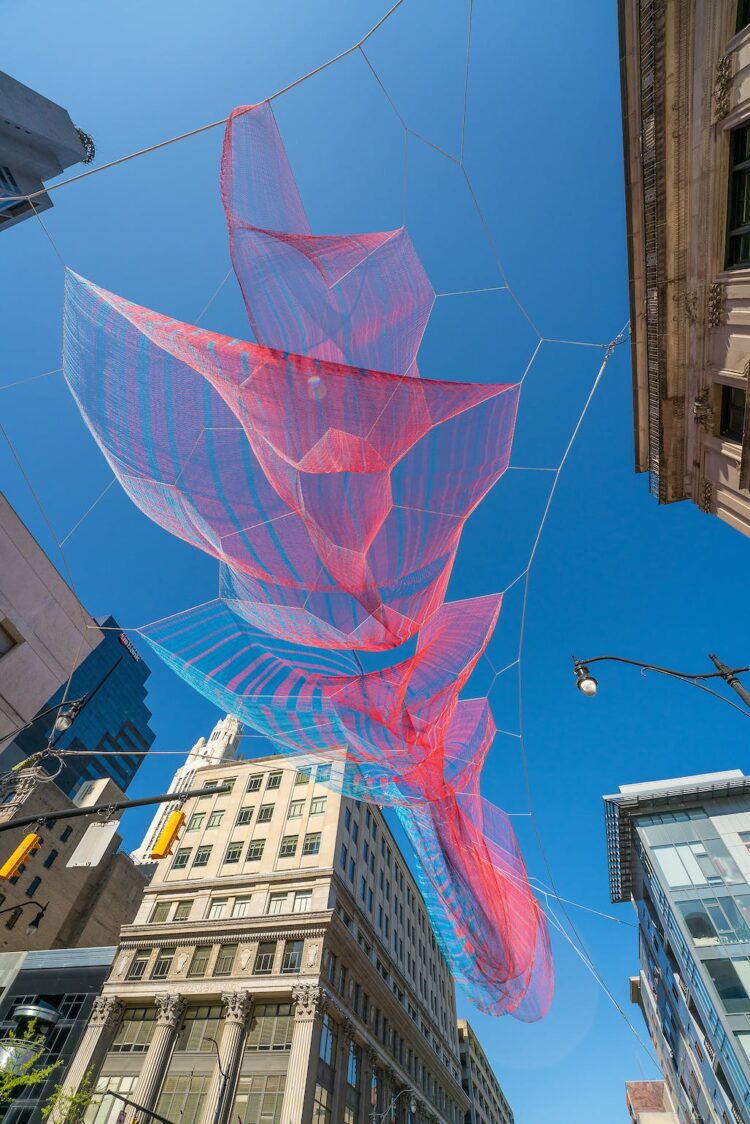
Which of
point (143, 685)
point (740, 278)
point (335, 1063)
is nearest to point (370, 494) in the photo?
point (740, 278)

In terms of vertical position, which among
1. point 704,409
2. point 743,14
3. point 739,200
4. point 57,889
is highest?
point 743,14

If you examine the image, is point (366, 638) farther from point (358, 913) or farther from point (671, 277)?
point (358, 913)

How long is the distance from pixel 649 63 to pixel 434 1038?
5849cm

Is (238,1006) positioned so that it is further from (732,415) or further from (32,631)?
(732,415)

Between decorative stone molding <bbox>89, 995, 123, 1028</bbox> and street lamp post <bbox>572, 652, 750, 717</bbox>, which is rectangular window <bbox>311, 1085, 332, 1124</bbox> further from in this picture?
street lamp post <bbox>572, 652, 750, 717</bbox>

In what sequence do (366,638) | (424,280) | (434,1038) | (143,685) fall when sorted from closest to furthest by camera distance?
1. (366,638)
2. (424,280)
3. (434,1038)
4. (143,685)

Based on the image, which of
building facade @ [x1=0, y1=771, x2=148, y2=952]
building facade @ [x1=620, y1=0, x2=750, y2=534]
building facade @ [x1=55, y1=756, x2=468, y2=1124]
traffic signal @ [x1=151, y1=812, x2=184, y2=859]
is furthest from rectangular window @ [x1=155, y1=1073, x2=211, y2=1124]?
building facade @ [x1=620, y1=0, x2=750, y2=534]

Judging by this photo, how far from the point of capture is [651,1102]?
52.3m

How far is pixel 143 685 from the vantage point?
118312 millimetres

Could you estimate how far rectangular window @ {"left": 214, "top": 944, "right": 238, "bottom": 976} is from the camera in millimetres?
28500

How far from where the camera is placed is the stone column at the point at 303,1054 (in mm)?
22859

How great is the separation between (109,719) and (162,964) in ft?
270

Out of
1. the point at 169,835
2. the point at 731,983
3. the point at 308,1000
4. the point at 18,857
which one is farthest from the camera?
the point at 731,983

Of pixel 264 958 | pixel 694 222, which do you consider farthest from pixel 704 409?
pixel 264 958
